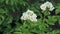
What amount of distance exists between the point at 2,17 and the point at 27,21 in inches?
12.5

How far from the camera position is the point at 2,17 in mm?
2354

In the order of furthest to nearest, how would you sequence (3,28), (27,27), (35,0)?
(35,0) → (3,28) → (27,27)

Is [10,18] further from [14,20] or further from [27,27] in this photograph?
[27,27]

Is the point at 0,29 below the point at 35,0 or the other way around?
below

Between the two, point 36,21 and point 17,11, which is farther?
point 17,11

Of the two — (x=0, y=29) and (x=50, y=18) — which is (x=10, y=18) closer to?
(x=0, y=29)

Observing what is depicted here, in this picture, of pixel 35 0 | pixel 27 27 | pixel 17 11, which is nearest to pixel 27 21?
pixel 27 27

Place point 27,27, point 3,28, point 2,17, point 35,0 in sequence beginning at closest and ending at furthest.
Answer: point 27,27 < point 2,17 < point 3,28 < point 35,0

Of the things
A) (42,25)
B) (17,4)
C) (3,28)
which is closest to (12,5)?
(17,4)

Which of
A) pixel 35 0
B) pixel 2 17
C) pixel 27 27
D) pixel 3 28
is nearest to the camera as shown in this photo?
pixel 27 27

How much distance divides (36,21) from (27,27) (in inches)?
4.8

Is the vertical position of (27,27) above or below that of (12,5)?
below

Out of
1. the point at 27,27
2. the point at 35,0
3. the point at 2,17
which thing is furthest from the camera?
the point at 35,0

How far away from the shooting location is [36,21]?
2.22m
